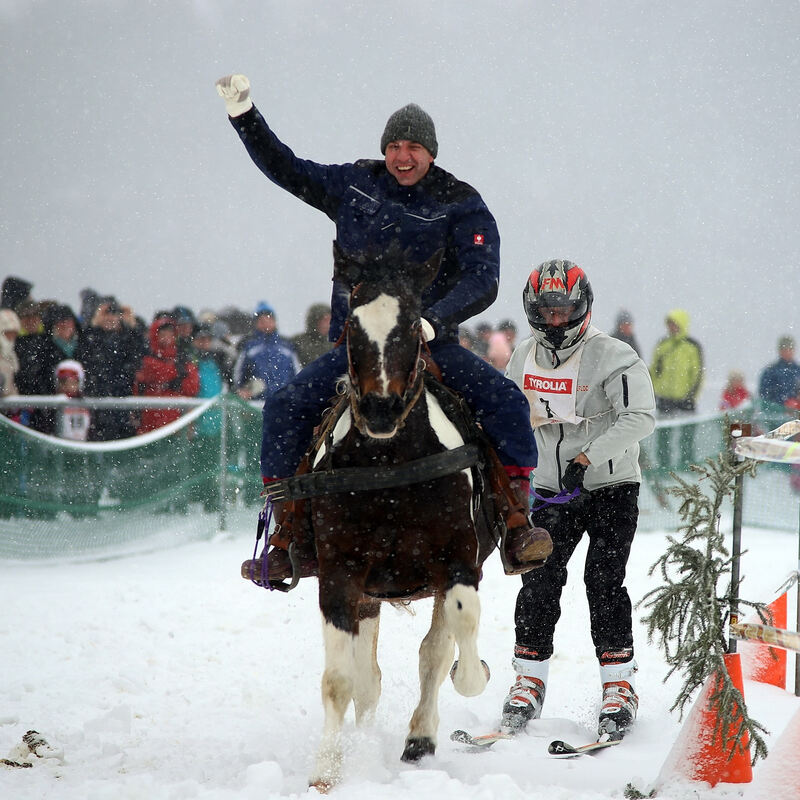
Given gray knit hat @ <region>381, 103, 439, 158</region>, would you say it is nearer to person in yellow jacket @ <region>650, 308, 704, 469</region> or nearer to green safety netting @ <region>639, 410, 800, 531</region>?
green safety netting @ <region>639, 410, 800, 531</region>

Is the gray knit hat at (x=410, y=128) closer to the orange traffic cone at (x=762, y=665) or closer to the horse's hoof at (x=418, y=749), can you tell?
the horse's hoof at (x=418, y=749)

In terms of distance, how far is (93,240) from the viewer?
152 feet

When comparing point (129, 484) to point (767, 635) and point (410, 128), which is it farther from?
point (767, 635)

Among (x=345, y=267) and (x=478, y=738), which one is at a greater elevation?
(x=345, y=267)

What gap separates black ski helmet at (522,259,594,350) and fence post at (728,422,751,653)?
1.23 m

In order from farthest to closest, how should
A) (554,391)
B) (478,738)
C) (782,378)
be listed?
(782,378), (554,391), (478,738)

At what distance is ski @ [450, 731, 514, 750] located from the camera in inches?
181

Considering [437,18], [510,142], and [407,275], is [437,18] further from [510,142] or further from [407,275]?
[407,275]

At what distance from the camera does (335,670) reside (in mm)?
3986

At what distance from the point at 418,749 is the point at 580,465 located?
1697 mm

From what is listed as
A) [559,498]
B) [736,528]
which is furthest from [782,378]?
[736,528]

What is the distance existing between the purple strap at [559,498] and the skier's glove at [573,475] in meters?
0.05

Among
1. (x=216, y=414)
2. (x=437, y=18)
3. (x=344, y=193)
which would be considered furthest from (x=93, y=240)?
(x=437, y=18)

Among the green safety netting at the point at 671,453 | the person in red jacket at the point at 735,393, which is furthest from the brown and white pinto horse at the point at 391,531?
the person in red jacket at the point at 735,393
